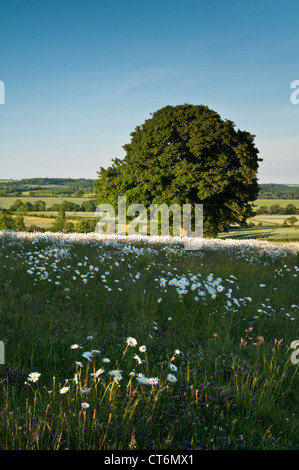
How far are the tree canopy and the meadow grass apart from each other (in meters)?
15.3

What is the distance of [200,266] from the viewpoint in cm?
894

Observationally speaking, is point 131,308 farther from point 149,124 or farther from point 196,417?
point 149,124

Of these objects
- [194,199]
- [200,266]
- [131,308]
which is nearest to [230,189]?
[194,199]

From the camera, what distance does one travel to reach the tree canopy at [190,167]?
2205 centimetres

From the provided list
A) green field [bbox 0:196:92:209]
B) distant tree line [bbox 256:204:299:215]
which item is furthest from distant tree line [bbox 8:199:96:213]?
distant tree line [bbox 256:204:299:215]

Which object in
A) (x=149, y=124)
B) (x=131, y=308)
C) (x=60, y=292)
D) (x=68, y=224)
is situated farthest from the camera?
(x=68, y=224)

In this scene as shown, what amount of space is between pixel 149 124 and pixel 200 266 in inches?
782

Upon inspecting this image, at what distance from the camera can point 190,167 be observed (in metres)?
21.9

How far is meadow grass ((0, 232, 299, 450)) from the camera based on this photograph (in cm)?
237

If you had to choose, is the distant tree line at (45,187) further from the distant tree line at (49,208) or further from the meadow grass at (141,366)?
the meadow grass at (141,366)

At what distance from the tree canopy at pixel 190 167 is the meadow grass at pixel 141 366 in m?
15.3

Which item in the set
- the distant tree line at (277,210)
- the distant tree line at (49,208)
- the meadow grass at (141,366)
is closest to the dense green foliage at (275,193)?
the distant tree line at (277,210)

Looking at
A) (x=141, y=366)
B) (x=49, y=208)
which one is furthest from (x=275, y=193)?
(x=141, y=366)

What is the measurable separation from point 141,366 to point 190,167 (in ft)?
65.0
